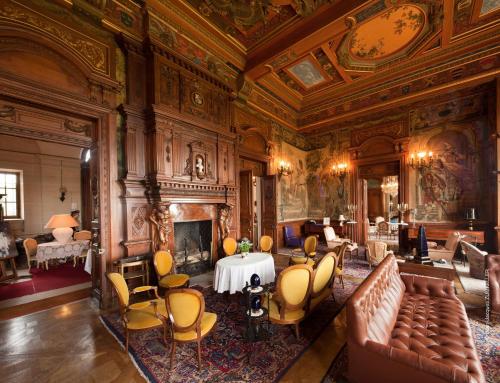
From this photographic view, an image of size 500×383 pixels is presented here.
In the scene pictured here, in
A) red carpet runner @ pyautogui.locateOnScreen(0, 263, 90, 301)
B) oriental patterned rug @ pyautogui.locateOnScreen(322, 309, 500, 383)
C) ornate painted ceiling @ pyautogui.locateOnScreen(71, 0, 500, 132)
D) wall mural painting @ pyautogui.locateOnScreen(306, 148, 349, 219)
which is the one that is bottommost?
red carpet runner @ pyautogui.locateOnScreen(0, 263, 90, 301)

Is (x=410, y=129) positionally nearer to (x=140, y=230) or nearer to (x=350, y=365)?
(x=350, y=365)

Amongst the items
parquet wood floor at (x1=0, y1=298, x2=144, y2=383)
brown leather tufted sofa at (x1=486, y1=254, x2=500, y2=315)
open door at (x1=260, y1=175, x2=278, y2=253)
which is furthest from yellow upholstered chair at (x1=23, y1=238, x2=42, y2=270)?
brown leather tufted sofa at (x1=486, y1=254, x2=500, y2=315)

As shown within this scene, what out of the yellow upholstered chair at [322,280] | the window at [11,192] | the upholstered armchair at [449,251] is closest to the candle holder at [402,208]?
the upholstered armchair at [449,251]

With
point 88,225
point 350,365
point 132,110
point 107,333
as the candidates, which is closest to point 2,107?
point 132,110

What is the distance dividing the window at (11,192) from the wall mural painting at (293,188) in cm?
1051

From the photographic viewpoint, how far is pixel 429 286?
338cm

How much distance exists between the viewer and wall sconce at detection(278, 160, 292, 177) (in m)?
9.20

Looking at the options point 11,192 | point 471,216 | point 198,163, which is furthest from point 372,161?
point 11,192

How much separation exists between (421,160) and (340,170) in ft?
9.51

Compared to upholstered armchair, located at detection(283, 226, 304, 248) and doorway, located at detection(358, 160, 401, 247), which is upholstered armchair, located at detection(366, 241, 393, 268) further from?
doorway, located at detection(358, 160, 401, 247)

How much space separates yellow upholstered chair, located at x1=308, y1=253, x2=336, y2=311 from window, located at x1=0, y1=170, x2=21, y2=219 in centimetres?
1154

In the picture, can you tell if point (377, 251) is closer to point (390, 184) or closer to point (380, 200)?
point (390, 184)

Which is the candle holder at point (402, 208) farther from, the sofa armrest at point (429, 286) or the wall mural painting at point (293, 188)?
the sofa armrest at point (429, 286)

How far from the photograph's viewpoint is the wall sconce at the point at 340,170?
977 cm
